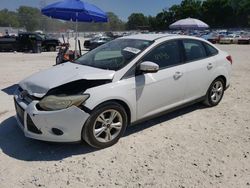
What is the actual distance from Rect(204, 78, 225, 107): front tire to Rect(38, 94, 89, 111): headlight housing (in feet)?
9.56

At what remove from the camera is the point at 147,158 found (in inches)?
150

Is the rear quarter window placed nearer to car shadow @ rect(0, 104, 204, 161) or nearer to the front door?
the front door

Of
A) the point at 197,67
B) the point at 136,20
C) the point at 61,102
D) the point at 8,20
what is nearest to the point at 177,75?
the point at 197,67

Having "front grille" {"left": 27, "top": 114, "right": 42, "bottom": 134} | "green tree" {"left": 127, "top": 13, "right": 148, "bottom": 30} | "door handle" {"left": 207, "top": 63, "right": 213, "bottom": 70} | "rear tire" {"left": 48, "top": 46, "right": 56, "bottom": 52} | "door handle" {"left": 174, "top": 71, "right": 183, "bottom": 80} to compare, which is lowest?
"front grille" {"left": 27, "top": 114, "right": 42, "bottom": 134}

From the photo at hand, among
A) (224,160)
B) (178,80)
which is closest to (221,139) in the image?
(224,160)

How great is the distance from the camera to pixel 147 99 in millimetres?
4379

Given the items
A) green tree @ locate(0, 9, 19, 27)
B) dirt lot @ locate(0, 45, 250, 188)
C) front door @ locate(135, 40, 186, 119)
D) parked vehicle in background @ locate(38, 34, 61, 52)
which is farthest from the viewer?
green tree @ locate(0, 9, 19, 27)

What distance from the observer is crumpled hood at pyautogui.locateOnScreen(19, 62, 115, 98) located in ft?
12.9

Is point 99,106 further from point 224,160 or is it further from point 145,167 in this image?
point 224,160

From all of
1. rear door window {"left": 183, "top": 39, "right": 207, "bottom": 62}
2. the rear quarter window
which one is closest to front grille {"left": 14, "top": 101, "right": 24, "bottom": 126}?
rear door window {"left": 183, "top": 39, "right": 207, "bottom": 62}

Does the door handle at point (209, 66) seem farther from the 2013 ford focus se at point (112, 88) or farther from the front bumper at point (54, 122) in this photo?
the front bumper at point (54, 122)

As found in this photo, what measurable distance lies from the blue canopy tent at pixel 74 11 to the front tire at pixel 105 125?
514cm

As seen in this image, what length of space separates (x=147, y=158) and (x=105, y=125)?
2.39 feet

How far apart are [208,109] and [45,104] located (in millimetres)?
3423
